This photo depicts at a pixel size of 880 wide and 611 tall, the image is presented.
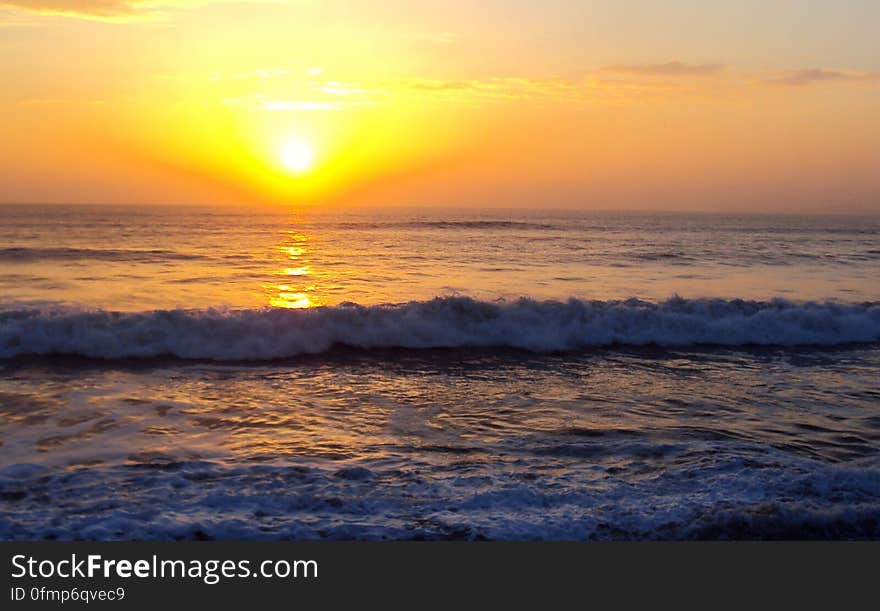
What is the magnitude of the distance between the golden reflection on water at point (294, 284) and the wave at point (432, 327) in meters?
2.45

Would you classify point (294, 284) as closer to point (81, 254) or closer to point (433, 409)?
point (433, 409)

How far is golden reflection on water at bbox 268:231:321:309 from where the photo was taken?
18.1 metres

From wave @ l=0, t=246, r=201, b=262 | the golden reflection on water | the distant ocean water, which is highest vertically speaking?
wave @ l=0, t=246, r=201, b=262

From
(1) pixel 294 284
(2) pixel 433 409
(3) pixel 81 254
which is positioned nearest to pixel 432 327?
(2) pixel 433 409

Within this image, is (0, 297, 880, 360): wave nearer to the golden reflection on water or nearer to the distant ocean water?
the distant ocean water

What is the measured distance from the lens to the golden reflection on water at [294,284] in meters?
18.1

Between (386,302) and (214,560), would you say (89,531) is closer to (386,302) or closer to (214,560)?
(214,560)

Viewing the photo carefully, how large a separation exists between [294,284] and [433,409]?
12690mm

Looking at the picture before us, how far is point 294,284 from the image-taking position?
21.7 m

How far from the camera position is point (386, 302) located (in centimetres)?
1820

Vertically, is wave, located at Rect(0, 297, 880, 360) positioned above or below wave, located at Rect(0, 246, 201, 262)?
below

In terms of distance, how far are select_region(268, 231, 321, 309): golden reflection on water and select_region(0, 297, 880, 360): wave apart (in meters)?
2.45

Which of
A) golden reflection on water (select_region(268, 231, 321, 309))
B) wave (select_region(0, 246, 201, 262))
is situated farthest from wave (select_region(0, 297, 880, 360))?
wave (select_region(0, 246, 201, 262))

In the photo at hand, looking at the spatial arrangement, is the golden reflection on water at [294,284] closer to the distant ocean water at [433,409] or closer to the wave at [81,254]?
the distant ocean water at [433,409]
